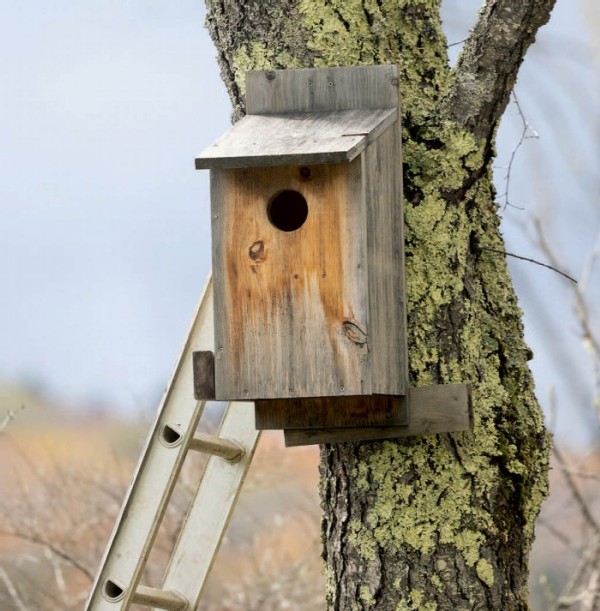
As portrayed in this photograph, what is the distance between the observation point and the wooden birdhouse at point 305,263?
82.7 inches

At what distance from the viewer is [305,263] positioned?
2117 mm

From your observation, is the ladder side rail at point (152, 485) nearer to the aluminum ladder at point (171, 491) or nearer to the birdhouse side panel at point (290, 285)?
Answer: the aluminum ladder at point (171, 491)

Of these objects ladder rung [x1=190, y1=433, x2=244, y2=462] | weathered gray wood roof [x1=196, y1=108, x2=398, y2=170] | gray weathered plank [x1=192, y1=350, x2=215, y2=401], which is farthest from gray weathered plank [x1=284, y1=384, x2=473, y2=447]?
weathered gray wood roof [x1=196, y1=108, x2=398, y2=170]

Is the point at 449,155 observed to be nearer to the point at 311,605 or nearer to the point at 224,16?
the point at 224,16

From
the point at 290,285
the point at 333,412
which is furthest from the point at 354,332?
the point at 333,412

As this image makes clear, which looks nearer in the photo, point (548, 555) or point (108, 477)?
point (108, 477)

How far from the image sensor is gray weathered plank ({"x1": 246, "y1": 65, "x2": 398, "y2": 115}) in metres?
2.31

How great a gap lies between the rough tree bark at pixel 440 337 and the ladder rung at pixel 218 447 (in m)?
0.39

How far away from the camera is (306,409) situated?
231 cm

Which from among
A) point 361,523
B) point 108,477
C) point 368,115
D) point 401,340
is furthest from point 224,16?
point 108,477

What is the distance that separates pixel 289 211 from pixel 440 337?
17.9 inches

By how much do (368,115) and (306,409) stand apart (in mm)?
662

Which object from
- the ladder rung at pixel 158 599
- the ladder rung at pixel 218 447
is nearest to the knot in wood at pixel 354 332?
the ladder rung at pixel 218 447

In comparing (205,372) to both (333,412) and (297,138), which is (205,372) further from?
(297,138)
